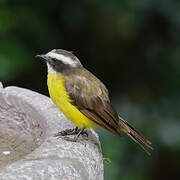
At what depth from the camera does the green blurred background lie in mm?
7168

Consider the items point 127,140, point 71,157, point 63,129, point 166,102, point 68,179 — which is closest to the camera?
point 68,179

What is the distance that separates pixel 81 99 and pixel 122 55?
10.9ft

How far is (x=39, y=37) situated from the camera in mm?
7758

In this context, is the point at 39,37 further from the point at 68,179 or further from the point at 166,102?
the point at 68,179

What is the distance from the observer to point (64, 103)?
16.6 feet

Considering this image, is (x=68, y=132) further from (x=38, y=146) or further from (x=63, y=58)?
(x=63, y=58)

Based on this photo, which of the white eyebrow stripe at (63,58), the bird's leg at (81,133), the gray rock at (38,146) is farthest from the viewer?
the white eyebrow stripe at (63,58)

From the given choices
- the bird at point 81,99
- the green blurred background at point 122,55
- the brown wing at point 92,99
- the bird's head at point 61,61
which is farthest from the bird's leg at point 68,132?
the green blurred background at point 122,55

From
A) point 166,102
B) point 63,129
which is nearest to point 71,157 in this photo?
point 63,129

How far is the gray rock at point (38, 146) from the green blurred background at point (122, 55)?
193cm

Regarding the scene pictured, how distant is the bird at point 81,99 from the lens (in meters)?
4.95

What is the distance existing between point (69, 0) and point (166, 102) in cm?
143

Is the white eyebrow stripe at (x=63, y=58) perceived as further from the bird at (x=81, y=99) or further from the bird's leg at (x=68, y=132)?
the bird's leg at (x=68, y=132)

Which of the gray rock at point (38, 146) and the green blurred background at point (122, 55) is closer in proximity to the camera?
the gray rock at point (38, 146)
